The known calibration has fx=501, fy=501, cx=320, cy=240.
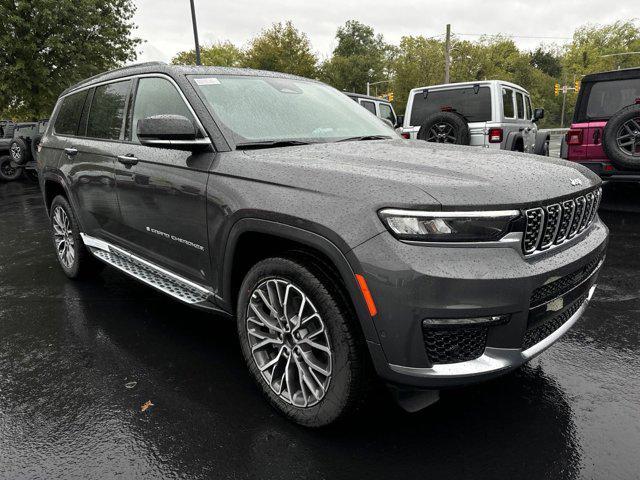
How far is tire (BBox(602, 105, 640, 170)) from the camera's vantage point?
20.9 ft

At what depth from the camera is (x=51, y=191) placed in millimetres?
5066

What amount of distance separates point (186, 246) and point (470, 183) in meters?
1.72

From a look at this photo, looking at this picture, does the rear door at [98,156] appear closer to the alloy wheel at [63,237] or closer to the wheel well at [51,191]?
the wheel well at [51,191]

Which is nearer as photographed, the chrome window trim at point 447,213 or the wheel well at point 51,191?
the chrome window trim at point 447,213

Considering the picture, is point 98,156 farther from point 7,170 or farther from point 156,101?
point 7,170

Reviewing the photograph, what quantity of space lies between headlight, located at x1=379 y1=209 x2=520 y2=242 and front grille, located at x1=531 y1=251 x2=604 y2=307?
14.2 inches

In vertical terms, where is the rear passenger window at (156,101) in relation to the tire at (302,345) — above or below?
above

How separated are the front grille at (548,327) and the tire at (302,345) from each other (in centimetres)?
72

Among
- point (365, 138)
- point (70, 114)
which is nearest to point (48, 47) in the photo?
point (70, 114)

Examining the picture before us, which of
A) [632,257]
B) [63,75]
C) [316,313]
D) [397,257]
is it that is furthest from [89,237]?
[63,75]

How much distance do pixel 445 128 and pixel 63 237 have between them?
21.1 feet

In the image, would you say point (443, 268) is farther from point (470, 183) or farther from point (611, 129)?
point (611, 129)

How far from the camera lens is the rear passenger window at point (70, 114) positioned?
454 centimetres

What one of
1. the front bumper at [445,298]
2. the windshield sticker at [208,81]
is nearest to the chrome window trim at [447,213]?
the front bumper at [445,298]
